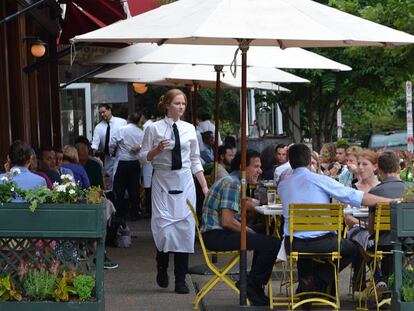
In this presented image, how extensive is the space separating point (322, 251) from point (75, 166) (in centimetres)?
407

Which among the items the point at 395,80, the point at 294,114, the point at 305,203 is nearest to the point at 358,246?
the point at 305,203

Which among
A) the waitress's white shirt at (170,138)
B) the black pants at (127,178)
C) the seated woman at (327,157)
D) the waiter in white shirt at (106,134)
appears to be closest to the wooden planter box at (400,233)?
the waitress's white shirt at (170,138)

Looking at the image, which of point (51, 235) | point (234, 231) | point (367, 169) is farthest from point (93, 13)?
point (51, 235)

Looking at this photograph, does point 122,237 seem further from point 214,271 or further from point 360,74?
point 360,74

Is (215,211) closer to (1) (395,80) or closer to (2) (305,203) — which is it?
(2) (305,203)

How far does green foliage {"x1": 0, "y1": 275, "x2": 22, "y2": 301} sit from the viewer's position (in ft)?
23.9

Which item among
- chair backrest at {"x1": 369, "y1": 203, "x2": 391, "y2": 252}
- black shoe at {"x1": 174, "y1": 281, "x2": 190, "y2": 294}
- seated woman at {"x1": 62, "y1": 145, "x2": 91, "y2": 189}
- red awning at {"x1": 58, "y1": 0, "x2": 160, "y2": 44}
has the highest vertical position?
red awning at {"x1": 58, "y1": 0, "x2": 160, "y2": 44}

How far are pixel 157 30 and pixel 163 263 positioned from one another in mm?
2991

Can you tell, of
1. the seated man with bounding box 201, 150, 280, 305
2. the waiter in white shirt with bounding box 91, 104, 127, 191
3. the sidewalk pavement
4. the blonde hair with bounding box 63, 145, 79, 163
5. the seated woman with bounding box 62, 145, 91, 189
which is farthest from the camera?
the waiter in white shirt with bounding box 91, 104, 127, 191

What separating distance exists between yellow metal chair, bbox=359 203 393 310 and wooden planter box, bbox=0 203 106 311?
2.50 m

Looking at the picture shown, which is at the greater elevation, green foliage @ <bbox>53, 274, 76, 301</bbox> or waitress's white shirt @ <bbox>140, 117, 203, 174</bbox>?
waitress's white shirt @ <bbox>140, 117, 203, 174</bbox>

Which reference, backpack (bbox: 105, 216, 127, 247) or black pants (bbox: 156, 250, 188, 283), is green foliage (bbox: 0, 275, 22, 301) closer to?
black pants (bbox: 156, 250, 188, 283)

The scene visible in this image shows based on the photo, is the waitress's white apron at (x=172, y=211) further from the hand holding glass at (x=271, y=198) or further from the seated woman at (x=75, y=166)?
the seated woman at (x=75, y=166)

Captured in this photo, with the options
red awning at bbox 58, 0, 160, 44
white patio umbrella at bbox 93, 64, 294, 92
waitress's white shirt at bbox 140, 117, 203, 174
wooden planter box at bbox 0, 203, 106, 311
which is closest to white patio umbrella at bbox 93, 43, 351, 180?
waitress's white shirt at bbox 140, 117, 203, 174
